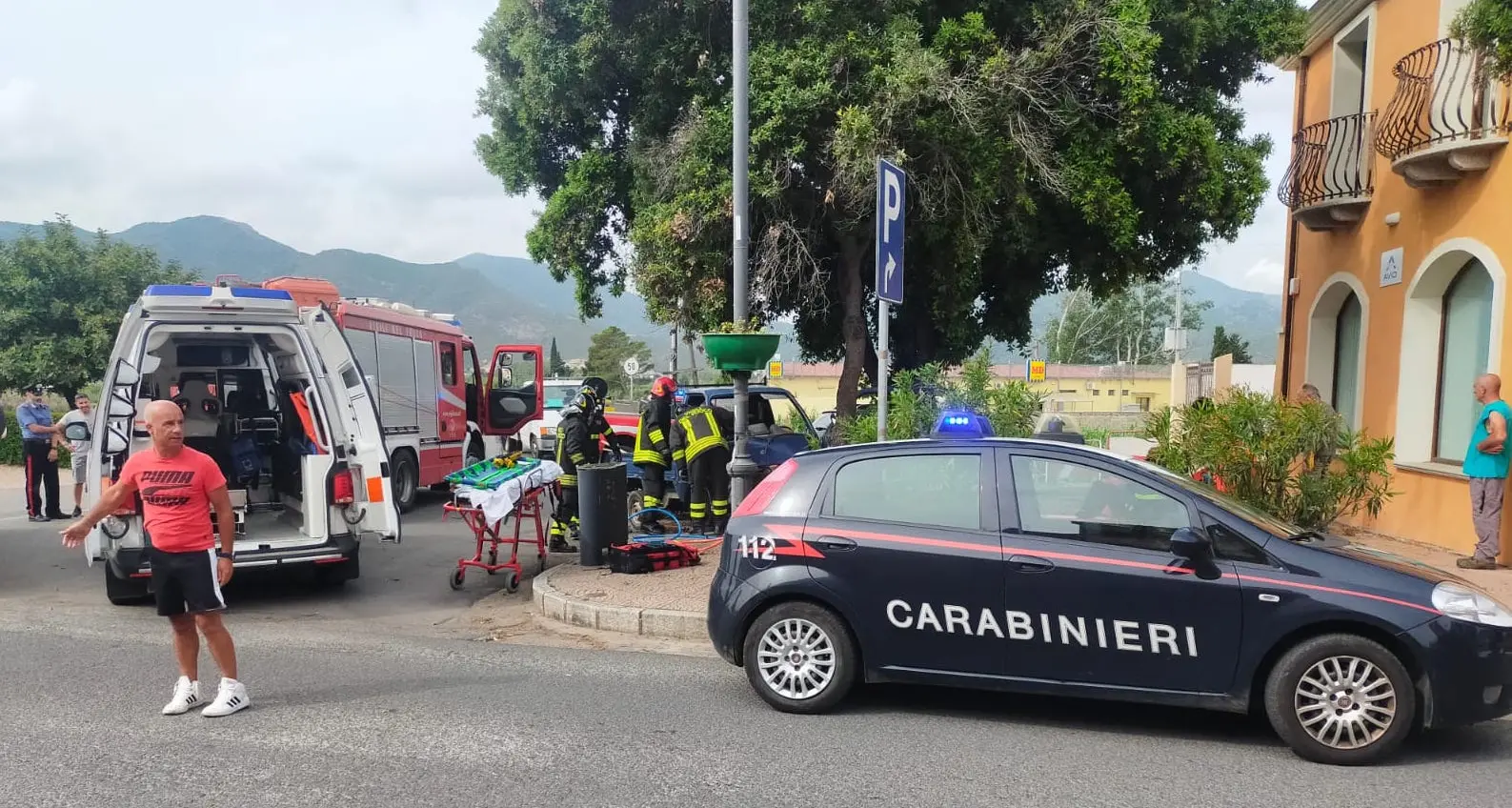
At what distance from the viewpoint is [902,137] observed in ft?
37.1

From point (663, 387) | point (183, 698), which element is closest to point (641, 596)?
point (663, 387)

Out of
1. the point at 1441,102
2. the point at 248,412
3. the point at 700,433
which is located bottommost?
the point at 700,433

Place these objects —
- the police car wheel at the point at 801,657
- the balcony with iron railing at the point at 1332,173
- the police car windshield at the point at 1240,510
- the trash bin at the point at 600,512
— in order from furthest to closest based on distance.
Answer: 1. the balcony with iron railing at the point at 1332,173
2. the trash bin at the point at 600,512
3. the police car wheel at the point at 801,657
4. the police car windshield at the point at 1240,510

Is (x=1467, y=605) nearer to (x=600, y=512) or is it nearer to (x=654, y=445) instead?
(x=600, y=512)

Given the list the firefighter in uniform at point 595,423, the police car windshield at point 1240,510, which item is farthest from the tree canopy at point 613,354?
the police car windshield at point 1240,510

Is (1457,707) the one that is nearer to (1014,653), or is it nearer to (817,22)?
(1014,653)

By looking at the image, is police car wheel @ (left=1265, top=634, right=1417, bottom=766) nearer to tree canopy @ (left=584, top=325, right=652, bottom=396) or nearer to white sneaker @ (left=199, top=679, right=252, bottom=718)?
white sneaker @ (left=199, top=679, right=252, bottom=718)

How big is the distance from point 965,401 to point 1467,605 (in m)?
5.03

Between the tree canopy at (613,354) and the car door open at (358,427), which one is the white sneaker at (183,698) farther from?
the tree canopy at (613,354)

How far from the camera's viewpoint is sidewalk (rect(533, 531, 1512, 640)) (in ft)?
22.4

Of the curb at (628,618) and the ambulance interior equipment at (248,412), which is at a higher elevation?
the ambulance interior equipment at (248,412)

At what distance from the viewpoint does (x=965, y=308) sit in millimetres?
13422

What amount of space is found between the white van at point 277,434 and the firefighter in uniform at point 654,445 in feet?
8.44

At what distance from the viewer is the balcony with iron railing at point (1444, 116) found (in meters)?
8.55
